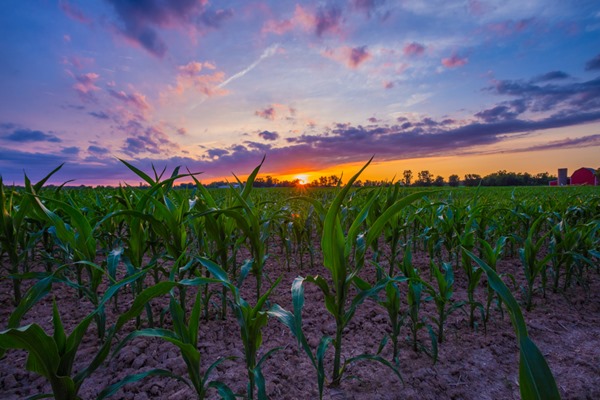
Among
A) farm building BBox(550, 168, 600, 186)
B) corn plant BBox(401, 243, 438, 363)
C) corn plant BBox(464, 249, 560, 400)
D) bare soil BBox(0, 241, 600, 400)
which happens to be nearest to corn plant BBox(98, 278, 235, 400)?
bare soil BBox(0, 241, 600, 400)

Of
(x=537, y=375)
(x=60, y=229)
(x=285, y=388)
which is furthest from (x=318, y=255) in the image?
(x=537, y=375)

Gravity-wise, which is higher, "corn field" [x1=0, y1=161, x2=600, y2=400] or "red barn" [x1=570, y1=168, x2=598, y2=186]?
"red barn" [x1=570, y1=168, x2=598, y2=186]

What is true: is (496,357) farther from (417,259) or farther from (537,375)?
(417,259)

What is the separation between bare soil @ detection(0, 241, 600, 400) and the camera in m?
1.59

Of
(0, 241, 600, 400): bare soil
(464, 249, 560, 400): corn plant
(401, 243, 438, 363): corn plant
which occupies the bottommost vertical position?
(0, 241, 600, 400): bare soil

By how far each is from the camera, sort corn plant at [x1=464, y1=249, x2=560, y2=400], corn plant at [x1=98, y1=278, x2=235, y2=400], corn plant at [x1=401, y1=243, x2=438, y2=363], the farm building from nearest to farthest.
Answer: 1. corn plant at [x1=464, y1=249, x2=560, y2=400]
2. corn plant at [x1=98, y1=278, x2=235, y2=400]
3. corn plant at [x1=401, y1=243, x2=438, y2=363]
4. the farm building

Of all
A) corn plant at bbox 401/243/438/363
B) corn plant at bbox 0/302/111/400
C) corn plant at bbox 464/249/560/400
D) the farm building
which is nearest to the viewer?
corn plant at bbox 464/249/560/400

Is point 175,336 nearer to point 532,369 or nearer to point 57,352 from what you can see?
point 57,352

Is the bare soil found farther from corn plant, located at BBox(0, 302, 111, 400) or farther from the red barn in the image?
the red barn

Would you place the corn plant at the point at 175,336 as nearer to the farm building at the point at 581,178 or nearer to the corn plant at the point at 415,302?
the corn plant at the point at 415,302

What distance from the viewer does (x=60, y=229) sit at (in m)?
1.78

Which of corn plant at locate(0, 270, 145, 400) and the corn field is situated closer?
corn plant at locate(0, 270, 145, 400)

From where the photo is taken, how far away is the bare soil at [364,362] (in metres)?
1.59

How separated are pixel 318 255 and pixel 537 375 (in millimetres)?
3867
